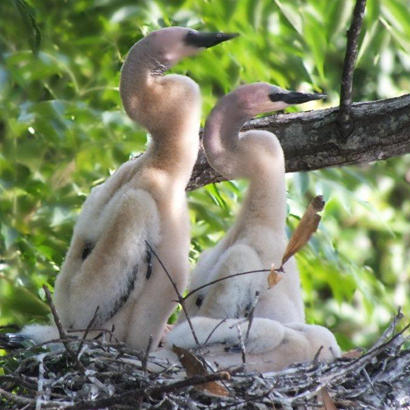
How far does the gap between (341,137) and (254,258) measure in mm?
661

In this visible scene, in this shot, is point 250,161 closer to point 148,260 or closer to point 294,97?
point 294,97

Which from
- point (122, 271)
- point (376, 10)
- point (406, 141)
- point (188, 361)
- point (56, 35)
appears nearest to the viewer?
point (188, 361)

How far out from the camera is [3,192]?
5.81 meters

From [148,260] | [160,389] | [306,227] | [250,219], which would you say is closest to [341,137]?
[250,219]

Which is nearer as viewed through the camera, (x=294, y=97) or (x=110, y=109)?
(x=294, y=97)

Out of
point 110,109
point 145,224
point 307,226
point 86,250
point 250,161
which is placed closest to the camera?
point 307,226

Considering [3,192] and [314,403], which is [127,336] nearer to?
[314,403]

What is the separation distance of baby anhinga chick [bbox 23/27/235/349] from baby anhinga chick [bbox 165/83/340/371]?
214 millimetres

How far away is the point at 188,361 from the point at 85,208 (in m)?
1.12

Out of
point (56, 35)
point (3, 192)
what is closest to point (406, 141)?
point (3, 192)

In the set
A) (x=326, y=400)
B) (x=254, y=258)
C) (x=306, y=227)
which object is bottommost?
(x=326, y=400)

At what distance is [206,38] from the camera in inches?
172

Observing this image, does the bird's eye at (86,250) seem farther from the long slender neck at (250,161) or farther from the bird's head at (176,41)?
the bird's head at (176,41)

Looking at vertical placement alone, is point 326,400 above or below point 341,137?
below
